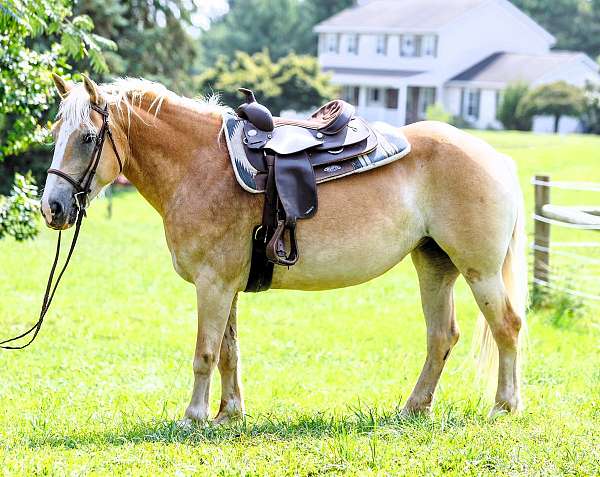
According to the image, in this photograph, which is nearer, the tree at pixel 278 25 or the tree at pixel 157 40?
the tree at pixel 157 40

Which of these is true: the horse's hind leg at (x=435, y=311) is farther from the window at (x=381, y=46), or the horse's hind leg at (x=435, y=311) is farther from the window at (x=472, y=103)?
the window at (x=381, y=46)

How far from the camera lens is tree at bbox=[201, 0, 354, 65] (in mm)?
60562

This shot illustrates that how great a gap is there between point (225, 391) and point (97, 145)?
6.06 ft

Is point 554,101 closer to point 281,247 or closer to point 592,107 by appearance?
point 592,107

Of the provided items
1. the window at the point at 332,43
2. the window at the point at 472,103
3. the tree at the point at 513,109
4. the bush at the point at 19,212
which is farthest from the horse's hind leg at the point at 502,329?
the window at the point at 332,43

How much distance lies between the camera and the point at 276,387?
23.1 ft

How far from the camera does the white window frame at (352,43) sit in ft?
167

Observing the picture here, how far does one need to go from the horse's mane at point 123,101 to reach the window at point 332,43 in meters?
47.6

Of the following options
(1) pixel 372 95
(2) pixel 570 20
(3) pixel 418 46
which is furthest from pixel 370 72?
(2) pixel 570 20

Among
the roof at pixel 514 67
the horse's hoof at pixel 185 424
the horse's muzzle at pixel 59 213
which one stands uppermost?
the horse's muzzle at pixel 59 213

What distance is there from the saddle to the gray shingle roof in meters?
43.1

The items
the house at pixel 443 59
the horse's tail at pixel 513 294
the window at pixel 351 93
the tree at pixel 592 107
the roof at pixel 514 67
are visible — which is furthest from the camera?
the window at pixel 351 93

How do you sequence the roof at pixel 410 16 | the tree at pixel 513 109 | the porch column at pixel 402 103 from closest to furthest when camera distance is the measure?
the tree at pixel 513 109, the porch column at pixel 402 103, the roof at pixel 410 16

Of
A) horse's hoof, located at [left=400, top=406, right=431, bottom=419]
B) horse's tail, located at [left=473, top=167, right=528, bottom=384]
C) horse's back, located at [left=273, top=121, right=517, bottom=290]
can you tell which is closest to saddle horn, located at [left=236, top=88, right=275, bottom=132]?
horse's back, located at [left=273, top=121, right=517, bottom=290]
